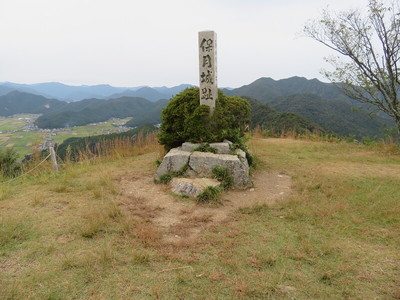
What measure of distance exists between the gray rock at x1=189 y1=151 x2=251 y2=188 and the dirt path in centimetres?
24

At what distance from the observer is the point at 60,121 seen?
180 feet

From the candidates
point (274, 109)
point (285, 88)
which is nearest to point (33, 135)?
point (274, 109)

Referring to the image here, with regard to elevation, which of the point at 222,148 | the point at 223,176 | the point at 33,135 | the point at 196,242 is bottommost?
the point at 33,135

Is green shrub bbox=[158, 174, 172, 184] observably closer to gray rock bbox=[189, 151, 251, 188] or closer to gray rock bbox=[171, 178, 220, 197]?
gray rock bbox=[171, 178, 220, 197]

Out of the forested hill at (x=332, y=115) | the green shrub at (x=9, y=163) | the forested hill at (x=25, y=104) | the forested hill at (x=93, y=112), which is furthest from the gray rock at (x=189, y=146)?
the forested hill at (x=25, y=104)

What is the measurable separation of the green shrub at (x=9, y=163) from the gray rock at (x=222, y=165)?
4.69 m

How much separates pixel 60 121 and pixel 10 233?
5905 centimetres

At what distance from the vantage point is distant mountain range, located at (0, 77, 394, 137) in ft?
77.7

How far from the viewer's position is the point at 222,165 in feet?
16.1

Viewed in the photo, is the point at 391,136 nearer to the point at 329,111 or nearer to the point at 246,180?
the point at 246,180

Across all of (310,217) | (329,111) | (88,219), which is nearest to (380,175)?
(310,217)

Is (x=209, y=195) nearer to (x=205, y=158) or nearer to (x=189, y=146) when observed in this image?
(x=205, y=158)

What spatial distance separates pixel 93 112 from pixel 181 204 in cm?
6949

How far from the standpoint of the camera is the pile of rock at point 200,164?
4.85 m
